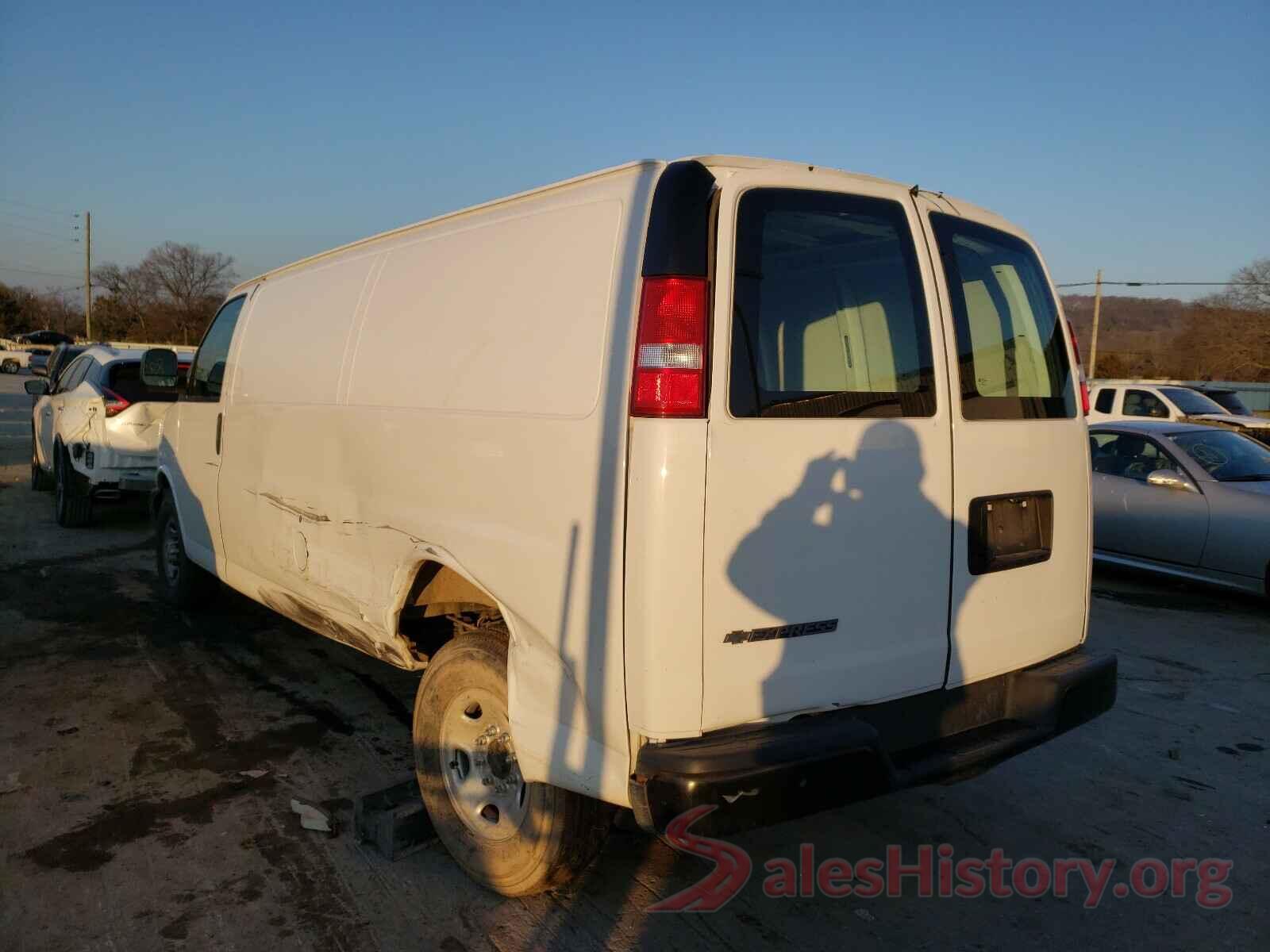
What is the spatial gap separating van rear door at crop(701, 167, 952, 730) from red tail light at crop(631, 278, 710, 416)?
0.05 meters

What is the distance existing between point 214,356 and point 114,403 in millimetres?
4415

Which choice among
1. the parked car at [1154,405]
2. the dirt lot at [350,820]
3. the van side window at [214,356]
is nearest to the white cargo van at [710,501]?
the dirt lot at [350,820]

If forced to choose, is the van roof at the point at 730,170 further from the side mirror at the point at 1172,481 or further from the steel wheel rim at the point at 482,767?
the side mirror at the point at 1172,481

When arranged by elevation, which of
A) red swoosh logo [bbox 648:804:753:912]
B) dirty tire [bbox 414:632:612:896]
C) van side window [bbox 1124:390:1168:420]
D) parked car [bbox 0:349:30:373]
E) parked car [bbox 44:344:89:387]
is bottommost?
red swoosh logo [bbox 648:804:753:912]

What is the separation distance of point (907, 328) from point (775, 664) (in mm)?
1197

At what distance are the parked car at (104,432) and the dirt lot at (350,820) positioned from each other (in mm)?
3353

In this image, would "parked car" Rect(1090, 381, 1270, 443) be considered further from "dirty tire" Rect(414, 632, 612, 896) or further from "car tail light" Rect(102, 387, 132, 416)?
"dirty tire" Rect(414, 632, 612, 896)

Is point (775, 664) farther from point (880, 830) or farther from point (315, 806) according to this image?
point (315, 806)

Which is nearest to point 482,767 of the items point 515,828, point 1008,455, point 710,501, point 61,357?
point 515,828

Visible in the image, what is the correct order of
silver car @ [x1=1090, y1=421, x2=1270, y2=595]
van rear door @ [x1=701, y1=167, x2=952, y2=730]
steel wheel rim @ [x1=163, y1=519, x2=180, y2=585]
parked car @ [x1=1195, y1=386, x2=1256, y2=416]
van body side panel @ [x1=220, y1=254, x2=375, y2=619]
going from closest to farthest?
van rear door @ [x1=701, y1=167, x2=952, y2=730] → van body side panel @ [x1=220, y1=254, x2=375, y2=619] → steel wheel rim @ [x1=163, y1=519, x2=180, y2=585] → silver car @ [x1=1090, y1=421, x2=1270, y2=595] → parked car @ [x1=1195, y1=386, x2=1256, y2=416]

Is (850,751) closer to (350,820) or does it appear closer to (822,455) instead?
(822,455)

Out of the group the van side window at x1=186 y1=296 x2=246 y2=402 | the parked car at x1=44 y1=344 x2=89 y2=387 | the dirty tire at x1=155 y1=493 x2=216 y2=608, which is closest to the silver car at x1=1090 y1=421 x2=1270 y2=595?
the van side window at x1=186 y1=296 x2=246 y2=402

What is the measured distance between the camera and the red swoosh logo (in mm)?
3184

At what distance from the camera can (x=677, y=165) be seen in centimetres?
266
